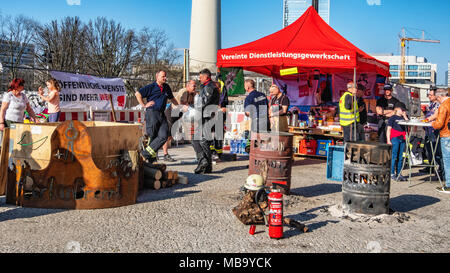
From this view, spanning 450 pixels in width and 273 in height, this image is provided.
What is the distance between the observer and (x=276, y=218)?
4.98 m

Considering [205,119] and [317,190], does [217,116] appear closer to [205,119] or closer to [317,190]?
[205,119]

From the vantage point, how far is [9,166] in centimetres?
629

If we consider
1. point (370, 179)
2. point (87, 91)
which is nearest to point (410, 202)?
point (370, 179)

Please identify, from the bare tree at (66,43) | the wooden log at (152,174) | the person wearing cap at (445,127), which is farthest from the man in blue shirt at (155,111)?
the bare tree at (66,43)

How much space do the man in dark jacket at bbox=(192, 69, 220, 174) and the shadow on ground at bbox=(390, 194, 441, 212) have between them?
12.4ft

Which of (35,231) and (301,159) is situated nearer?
(35,231)

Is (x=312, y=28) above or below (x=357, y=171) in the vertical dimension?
above

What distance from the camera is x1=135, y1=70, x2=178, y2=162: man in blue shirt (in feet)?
29.4

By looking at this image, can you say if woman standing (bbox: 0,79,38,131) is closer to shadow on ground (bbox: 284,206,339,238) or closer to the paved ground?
the paved ground

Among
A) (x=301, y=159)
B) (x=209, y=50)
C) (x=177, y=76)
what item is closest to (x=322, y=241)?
(x=301, y=159)

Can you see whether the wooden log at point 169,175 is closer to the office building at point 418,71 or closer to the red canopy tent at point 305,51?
the red canopy tent at point 305,51

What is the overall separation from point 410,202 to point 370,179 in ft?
5.76

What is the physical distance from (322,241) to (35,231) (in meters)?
3.28
